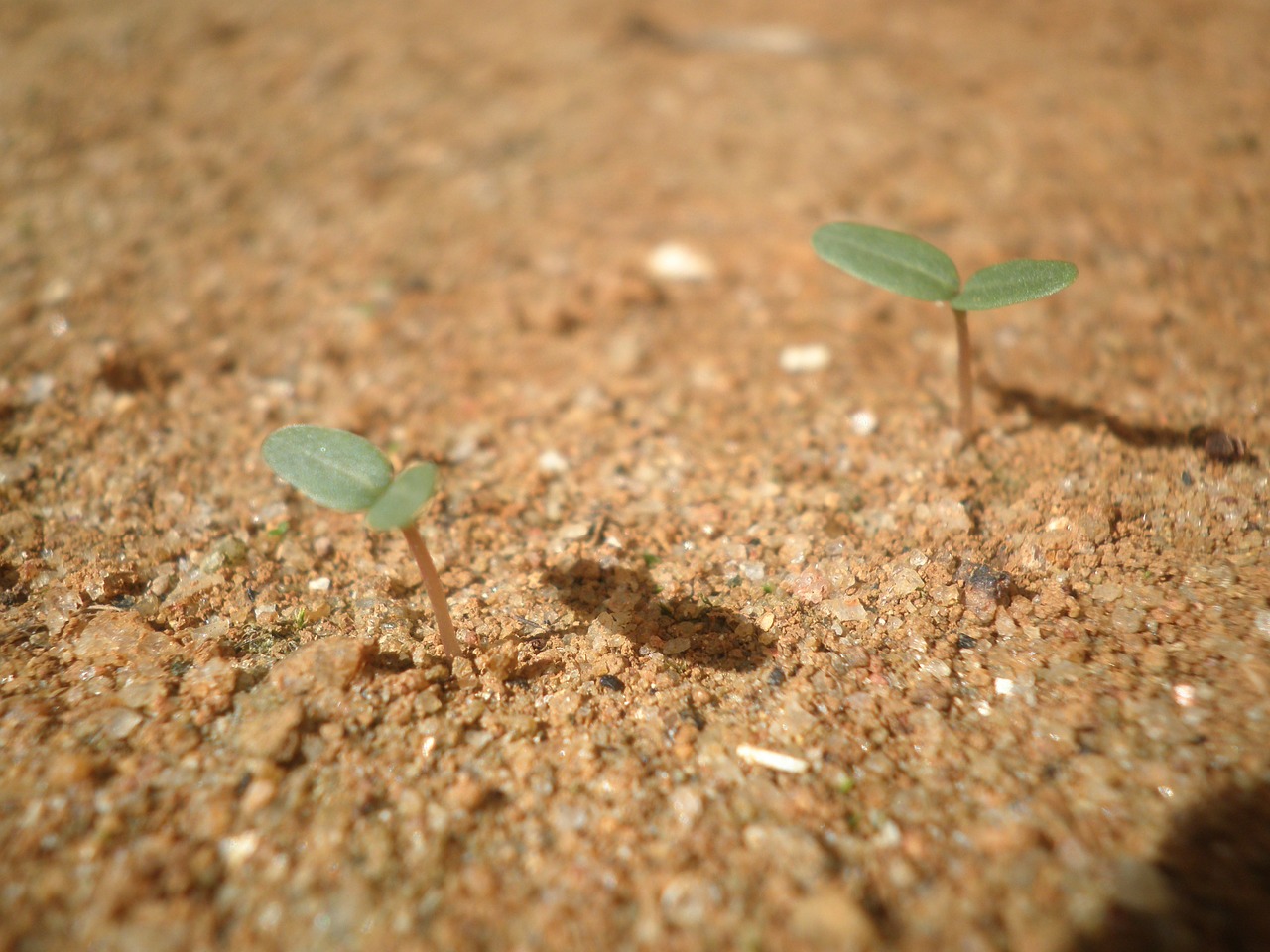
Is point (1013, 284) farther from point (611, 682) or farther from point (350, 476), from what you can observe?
point (350, 476)

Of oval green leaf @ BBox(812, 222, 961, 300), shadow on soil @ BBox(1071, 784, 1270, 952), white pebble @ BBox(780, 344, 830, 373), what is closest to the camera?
shadow on soil @ BBox(1071, 784, 1270, 952)

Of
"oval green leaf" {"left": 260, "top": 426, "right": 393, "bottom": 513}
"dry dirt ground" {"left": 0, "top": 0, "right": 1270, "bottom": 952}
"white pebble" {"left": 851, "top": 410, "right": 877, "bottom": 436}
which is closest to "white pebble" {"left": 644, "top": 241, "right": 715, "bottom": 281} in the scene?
"dry dirt ground" {"left": 0, "top": 0, "right": 1270, "bottom": 952}

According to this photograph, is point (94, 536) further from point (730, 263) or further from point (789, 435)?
point (730, 263)

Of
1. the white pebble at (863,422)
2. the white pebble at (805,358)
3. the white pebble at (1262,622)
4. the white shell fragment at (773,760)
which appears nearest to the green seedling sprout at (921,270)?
the white pebble at (863,422)

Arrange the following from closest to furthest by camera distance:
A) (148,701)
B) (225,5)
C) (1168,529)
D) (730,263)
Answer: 1. (148,701)
2. (1168,529)
3. (730,263)
4. (225,5)

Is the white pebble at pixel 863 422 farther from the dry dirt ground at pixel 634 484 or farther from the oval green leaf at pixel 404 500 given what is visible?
the oval green leaf at pixel 404 500

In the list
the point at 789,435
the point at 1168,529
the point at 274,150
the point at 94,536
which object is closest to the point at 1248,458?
the point at 1168,529

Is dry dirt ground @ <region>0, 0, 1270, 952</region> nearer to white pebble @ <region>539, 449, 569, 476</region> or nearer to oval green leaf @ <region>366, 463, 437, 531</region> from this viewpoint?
white pebble @ <region>539, 449, 569, 476</region>
